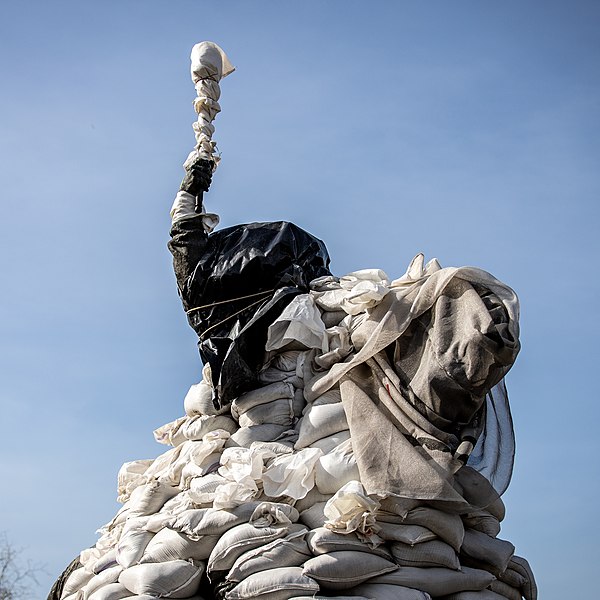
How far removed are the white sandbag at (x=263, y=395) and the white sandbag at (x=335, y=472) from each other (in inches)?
24.9

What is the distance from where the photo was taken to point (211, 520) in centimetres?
512

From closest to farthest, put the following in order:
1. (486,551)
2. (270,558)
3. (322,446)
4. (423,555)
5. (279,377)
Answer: (270,558), (423,555), (486,551), (322,446), (279,377)

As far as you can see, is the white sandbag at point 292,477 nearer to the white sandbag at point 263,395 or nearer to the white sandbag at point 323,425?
the white sandbag at point 323,425

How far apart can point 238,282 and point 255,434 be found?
1.02 meters

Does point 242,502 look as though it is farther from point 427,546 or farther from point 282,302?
point 282,302

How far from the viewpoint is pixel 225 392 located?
5.93 metres

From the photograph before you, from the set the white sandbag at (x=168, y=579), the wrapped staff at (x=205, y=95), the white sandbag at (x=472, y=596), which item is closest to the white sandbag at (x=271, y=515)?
the white sandbag at (x=168, y=579)

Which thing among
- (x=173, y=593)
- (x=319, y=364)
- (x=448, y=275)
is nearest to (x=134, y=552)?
(x=173, y=593)

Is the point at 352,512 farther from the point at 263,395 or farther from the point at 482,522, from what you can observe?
the point at 263,395

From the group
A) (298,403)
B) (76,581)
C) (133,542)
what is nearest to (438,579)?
(298,403)

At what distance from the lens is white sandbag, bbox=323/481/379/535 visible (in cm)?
495

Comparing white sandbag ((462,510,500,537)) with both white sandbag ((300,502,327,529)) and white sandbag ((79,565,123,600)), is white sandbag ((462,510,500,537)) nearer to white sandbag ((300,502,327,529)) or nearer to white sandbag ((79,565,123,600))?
white sandbag ((300,502,327,529))

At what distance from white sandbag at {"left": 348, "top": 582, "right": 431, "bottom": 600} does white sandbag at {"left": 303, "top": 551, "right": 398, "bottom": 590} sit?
35 millimetres

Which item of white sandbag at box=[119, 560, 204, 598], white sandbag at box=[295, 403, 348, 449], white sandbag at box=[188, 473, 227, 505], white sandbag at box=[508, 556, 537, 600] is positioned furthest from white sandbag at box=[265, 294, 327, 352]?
white sandbag at box=[508, 556, 537, 600]
